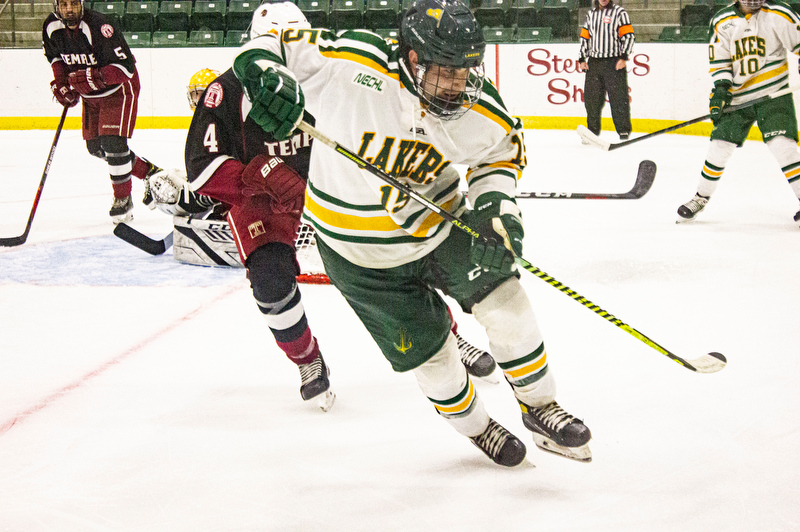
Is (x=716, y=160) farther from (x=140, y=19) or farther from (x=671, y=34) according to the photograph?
(x=140, y=19)

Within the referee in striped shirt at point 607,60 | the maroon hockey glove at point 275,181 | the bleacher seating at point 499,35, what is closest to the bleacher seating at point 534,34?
the bleacher seating at point 499,35

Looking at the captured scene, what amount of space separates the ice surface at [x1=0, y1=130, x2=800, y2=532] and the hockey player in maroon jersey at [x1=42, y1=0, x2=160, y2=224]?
65 centimetres

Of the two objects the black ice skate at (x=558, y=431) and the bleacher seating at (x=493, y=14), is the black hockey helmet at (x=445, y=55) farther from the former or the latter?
the bleacher seating at (x=493, y=14)

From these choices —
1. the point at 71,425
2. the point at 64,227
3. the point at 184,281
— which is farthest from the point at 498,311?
the point at 64,227

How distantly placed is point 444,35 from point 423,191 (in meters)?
0.35

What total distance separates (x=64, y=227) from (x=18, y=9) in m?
7.17

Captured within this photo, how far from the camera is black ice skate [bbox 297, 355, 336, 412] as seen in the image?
81.4 inches

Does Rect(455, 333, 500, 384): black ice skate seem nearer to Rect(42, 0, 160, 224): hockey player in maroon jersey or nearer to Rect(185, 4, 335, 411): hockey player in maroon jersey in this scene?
Rect(185, 4, 335, 411): hockey player in maroon jersey

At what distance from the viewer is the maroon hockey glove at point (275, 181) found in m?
2.01

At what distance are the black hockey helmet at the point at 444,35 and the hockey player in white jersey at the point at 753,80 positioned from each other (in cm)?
301

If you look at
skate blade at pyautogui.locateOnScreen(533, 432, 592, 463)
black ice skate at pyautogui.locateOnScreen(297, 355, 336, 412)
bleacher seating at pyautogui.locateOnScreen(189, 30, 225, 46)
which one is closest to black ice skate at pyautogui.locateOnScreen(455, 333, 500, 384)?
black ice skate at pyautogui.locateOnScreen(297, 355, 336, 412)

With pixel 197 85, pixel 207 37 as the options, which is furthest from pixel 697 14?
pixel 197 85

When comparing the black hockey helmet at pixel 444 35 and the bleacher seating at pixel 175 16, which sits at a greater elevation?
the black hockey helmet at pixel 444 35

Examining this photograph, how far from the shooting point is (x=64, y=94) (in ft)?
14.5
